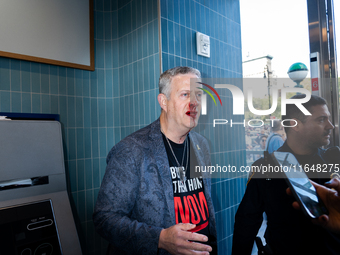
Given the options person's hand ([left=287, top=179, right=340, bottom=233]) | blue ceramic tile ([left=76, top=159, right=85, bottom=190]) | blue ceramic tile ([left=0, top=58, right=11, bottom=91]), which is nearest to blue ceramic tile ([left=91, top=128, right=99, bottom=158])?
blue ceramic tile ([left=76, top=159, right=85, bottom=190])

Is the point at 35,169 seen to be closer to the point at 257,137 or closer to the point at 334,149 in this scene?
the point at 257,137

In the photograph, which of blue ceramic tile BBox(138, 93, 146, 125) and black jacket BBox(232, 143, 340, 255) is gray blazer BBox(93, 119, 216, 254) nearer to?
black jacket BBox(232, 143, 340, 255)

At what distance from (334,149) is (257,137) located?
34cm

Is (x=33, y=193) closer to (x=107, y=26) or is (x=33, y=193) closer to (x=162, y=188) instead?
(x=162, y=188)

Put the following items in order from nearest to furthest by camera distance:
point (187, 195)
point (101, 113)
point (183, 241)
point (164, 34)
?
point (183, 241) < point (187, 195) < point (164, 34) < point (101, 113)

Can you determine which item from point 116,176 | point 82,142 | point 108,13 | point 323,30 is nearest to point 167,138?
point 116,176

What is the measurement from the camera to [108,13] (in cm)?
204

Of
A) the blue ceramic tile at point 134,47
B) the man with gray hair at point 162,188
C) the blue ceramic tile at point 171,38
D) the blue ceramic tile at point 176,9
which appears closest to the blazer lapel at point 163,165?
the man with gray hair at point 162,188

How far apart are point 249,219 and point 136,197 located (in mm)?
538

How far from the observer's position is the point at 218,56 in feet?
6.50

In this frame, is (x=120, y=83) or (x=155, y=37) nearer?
(x=155, y=37)

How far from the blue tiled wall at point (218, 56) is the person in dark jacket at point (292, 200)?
25.8 inches

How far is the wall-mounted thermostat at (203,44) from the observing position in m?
1.84

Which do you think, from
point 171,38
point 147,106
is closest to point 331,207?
point 147,106
